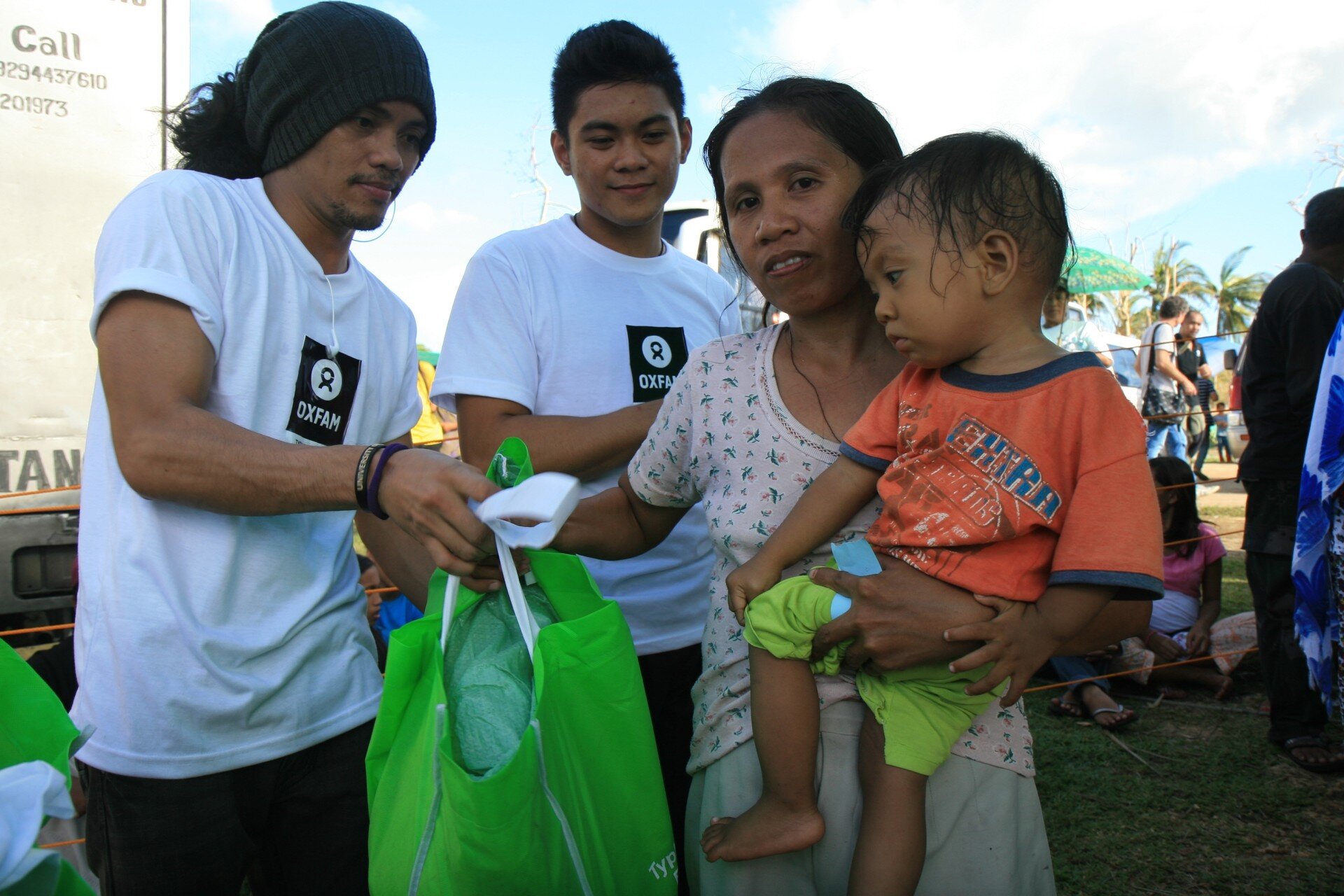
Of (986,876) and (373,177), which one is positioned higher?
(373,177)

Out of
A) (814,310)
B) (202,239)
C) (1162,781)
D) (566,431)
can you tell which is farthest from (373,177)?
(1162,781)

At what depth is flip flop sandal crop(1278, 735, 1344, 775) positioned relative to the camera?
12.9ft

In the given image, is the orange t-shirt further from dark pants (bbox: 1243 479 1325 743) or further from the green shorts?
dark pants (bbox: 1243 479 1325 743)

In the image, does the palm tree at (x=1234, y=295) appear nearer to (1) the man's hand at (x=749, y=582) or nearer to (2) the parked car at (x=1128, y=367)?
(2) the parked car at (x=1128, y=367)

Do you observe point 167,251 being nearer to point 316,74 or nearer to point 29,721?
point 316,74

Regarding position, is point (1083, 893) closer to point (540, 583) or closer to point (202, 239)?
point (540, 583)

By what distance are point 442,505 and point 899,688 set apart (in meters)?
0.73

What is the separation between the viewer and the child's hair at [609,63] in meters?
2.29

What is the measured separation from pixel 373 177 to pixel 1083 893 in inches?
125

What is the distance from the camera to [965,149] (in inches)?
54.8

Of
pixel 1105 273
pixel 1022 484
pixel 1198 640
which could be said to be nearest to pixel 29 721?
pixel 1022 484

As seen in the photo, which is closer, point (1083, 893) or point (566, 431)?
point (566, 431)

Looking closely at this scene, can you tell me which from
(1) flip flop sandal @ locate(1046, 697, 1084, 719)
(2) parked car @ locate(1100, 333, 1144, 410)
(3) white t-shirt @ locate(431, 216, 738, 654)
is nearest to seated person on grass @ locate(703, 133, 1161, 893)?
(3) white t-shirt @ locate(431, 216, 738, 654)

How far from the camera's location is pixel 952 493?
129cm
